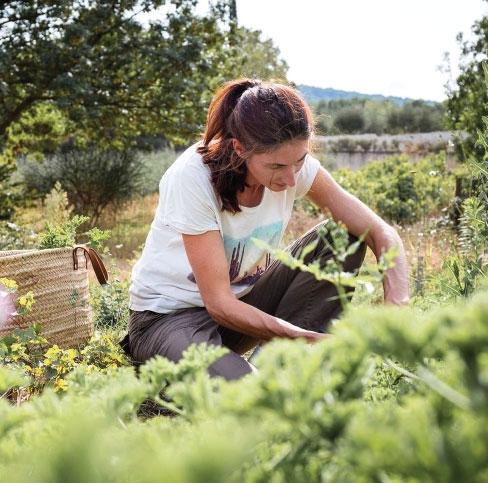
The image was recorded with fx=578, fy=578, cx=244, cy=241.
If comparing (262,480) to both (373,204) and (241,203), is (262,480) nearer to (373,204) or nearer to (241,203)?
(241,203)

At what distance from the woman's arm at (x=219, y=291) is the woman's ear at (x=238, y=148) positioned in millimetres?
309

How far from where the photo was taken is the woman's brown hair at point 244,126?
2096mm

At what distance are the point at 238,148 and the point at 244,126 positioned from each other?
93 mm

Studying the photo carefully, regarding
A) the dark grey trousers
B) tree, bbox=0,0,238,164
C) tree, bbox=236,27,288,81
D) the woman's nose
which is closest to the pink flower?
the dark grey trousers

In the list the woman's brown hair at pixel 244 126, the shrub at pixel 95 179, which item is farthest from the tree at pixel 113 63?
the woman's brown hair at pixel 244 126

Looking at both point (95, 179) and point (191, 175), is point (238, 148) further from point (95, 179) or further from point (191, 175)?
point (95, 179)

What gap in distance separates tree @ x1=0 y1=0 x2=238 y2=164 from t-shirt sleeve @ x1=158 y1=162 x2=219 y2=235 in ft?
18.3

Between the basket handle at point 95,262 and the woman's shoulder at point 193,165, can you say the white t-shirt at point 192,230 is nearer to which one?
the woman's shoulder at point 193,165

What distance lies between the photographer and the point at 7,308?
2.64m

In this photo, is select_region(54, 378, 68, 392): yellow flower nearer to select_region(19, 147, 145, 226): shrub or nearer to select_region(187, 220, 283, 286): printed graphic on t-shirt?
select_region(187, 220, 283, 286): printed graphic on t-shirt

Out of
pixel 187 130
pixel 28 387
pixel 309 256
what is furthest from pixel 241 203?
pixel 187 130

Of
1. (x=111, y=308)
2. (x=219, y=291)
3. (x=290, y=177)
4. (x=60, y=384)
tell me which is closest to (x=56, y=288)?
(x=111, y=308)

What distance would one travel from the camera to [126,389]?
2.42 ft

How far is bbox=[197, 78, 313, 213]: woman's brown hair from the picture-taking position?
6.88 ft
